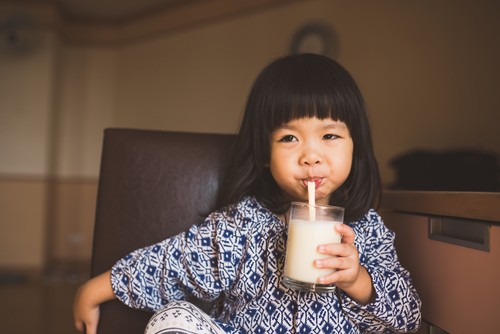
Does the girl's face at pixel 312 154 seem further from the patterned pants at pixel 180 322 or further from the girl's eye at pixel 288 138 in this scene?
the patterned pants at pixel 180 322

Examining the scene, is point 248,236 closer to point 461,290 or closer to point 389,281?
point 389,281

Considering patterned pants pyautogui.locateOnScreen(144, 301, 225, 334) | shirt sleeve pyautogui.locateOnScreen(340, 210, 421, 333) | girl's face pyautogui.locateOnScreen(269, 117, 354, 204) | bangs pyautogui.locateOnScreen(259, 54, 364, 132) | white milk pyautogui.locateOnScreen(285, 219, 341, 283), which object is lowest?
patterned pants pyautogui.locateOnScreen(144, 301, 225, 334)

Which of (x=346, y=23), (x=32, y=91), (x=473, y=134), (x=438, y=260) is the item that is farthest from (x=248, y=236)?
(x=32, y=91)

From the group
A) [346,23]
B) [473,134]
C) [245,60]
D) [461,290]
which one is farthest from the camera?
[245,60]

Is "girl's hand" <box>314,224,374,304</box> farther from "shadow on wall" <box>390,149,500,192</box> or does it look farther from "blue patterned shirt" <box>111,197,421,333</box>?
"shadow on wall" <box>390,149,500,192</box>

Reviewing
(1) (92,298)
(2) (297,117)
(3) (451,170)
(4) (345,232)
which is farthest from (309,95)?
(3) (451,170)

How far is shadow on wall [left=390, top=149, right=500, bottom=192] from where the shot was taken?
94.2 inches

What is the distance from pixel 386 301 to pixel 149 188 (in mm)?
593

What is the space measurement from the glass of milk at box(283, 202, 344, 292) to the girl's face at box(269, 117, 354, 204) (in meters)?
0.15

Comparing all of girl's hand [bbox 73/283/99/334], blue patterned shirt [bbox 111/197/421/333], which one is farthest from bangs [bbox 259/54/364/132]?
girl's hand [bbox 73/283/99/334]

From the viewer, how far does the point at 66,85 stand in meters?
5.00

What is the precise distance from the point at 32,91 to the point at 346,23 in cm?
285

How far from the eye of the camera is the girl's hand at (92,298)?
3.49ft

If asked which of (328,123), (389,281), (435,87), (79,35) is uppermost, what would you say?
(79,35)
